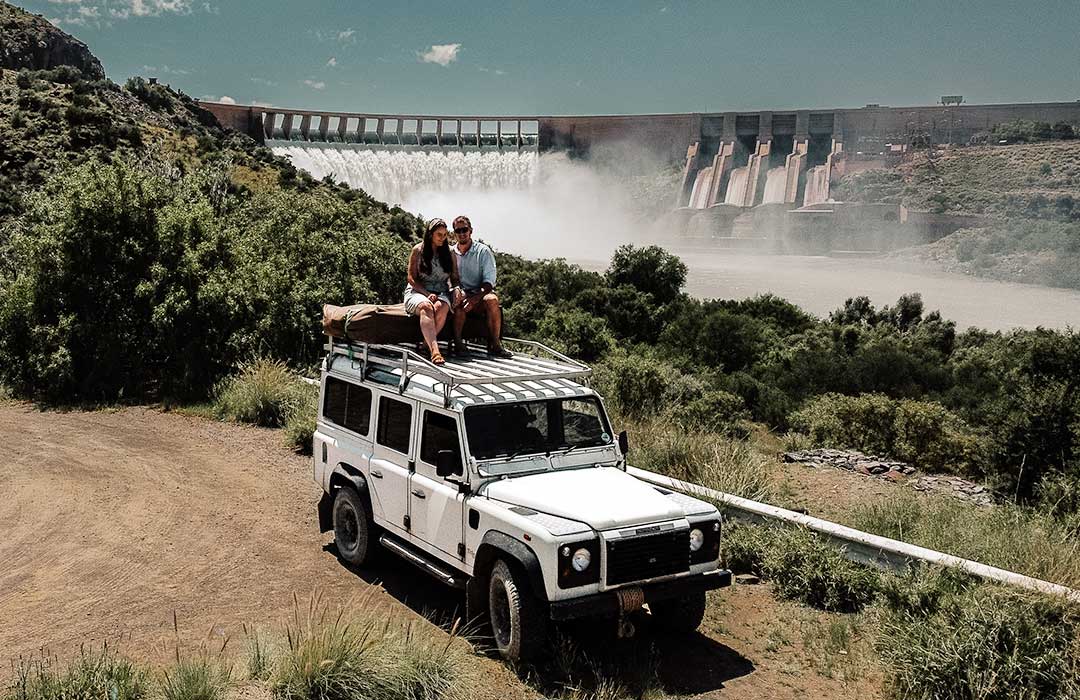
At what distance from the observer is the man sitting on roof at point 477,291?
29.7 ft

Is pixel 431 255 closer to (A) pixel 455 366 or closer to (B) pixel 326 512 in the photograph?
(A) pixel 455 366

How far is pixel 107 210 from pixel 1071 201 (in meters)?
82.2

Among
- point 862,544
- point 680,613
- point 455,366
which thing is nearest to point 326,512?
point 455,366

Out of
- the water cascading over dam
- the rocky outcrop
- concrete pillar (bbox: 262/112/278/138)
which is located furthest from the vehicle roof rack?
concrete pillar (bbox: 262/112/278/138)

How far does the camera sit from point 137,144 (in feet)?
168

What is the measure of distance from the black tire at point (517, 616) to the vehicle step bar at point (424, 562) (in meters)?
0.60

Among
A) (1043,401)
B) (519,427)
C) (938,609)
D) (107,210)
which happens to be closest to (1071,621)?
(938,609)

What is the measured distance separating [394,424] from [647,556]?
271 centimetres

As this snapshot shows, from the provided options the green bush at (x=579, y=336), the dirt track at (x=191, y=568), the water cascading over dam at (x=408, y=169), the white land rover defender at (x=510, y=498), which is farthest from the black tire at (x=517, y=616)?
the water cascading over dam at (x=408, y=169)

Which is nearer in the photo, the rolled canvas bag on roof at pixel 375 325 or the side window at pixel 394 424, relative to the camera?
the side window at pixel 394 424

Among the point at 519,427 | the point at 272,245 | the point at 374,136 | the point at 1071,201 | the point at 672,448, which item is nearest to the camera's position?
the point at 519,427

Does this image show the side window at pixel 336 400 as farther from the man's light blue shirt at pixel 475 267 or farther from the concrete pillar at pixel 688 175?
the concrete pillar at pixel 688 175

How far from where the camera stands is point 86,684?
5711 millimetres

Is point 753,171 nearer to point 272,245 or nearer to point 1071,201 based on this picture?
point 1071,201
